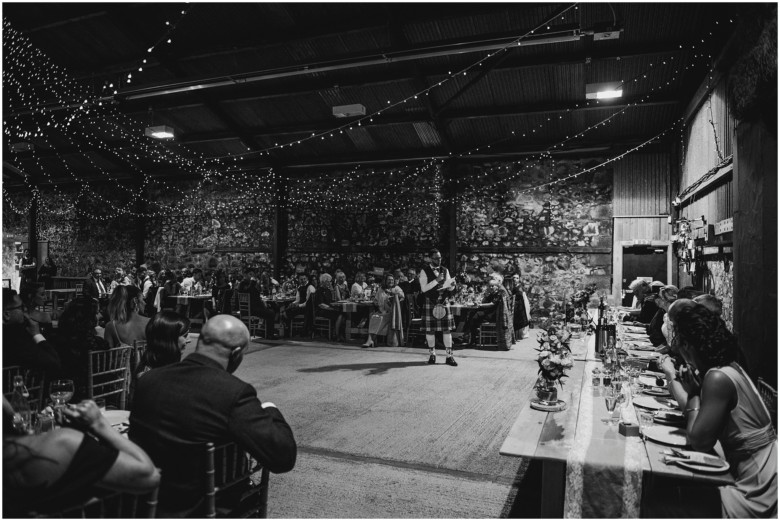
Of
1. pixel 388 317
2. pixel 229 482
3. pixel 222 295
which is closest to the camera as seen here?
pixel 229 482

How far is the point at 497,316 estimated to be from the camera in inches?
326

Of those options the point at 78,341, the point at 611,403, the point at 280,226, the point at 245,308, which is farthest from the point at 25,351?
the point at 280,226

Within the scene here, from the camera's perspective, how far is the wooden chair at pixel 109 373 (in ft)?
11.3

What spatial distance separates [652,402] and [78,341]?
372cm

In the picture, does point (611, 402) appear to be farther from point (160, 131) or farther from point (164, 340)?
point (160, 131)

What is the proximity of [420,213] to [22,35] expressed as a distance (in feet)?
27.6

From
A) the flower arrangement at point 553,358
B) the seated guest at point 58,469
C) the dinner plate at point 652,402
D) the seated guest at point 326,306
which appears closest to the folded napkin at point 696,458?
the dinner plate at point 652,402

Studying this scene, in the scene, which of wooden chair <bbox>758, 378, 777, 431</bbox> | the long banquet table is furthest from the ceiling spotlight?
wooden chair <bbox>758, 378, 777, 431</bbox>

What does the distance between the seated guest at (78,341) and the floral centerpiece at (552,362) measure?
9.62 feet

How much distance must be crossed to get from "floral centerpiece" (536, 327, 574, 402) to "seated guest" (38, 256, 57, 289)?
49.7 feet

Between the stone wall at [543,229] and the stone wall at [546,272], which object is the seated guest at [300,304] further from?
the stone wall at [543,229]

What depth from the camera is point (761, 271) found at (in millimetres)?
3494

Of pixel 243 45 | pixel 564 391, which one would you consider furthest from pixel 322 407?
pixel 243 45

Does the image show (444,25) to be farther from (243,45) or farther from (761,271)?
(761,271)
